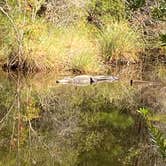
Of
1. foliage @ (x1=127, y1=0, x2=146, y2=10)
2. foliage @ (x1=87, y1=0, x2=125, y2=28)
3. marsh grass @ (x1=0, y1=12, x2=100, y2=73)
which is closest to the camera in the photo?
foliage @ (x1=127, y1=0, x2=146, y2=10)

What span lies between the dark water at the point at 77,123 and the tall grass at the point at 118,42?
122 inches

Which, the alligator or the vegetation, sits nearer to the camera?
the alligator

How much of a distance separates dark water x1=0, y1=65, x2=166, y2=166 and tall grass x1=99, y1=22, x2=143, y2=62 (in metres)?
3.10

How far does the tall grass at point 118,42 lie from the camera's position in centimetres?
1638

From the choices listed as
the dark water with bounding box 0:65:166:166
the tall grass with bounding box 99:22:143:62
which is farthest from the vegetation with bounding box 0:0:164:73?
the dark water with bounding box 0:65:166:166

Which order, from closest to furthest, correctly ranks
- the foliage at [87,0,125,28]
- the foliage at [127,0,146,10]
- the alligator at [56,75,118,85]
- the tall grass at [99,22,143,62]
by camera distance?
the foliage at [127,0,146,10], the alligator at [56,75,118,85], the tall grass at [99,22,143,62], the foliage at [87,0,125,28]

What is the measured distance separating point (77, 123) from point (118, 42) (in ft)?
27.5

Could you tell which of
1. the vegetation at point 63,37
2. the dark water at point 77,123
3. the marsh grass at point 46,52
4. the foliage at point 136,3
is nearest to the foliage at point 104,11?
the vegetation at point 63,37

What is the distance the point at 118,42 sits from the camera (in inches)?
647

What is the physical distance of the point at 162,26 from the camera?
63.4ft

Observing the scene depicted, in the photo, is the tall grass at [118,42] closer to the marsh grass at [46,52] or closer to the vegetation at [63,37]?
the vegetation at [63,37]

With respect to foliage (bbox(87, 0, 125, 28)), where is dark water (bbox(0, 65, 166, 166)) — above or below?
below

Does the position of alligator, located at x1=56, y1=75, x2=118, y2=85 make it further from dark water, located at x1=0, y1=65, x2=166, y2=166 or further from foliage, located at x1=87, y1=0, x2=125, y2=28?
foliage, located at x1=87, y1=0, x2=125, y2=28

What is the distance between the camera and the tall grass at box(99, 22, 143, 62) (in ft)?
53.7
